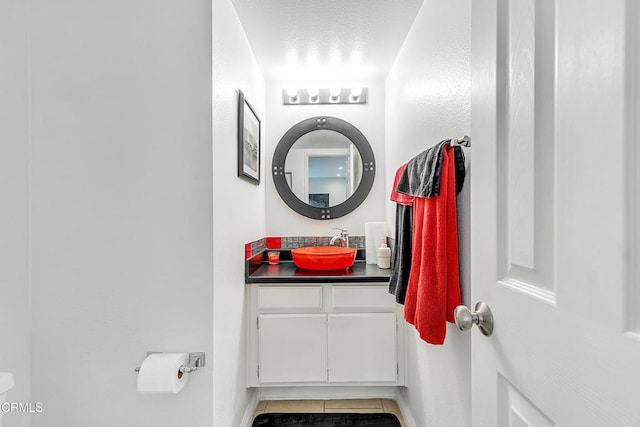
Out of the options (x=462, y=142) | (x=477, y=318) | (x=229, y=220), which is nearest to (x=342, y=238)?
(x=229, y=220)

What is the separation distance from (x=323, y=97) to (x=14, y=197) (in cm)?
188

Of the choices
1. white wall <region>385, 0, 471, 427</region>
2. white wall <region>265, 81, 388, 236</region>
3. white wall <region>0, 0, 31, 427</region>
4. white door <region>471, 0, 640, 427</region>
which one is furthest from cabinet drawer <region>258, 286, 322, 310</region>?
white door <region>471, 0, 640, 427</region>

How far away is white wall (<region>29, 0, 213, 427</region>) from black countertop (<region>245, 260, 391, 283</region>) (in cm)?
58

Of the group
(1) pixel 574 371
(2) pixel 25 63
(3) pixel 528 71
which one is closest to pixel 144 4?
(2) pixel 25 63

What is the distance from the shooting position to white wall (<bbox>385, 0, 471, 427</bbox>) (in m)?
1.09

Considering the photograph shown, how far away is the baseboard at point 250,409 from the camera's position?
5.75 feet

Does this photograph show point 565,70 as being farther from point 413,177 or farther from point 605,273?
point 413,177

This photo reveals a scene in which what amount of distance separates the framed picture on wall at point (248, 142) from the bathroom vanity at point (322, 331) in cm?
62

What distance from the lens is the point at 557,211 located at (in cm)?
50

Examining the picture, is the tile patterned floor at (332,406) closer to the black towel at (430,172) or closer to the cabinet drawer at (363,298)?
the cabinet drawer at (363,298)

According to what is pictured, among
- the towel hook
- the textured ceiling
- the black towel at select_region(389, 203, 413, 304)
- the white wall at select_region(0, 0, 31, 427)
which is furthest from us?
the textured ceiling

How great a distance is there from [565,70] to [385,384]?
1.86m

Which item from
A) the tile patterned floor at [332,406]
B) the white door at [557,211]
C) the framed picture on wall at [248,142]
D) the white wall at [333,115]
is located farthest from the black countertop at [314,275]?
the white door at [557,211]

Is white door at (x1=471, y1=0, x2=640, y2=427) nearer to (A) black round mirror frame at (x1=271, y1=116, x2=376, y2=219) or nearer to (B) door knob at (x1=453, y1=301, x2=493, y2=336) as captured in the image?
(B) door knob at (x1=453, y1=301, x2=493, y2=336)
